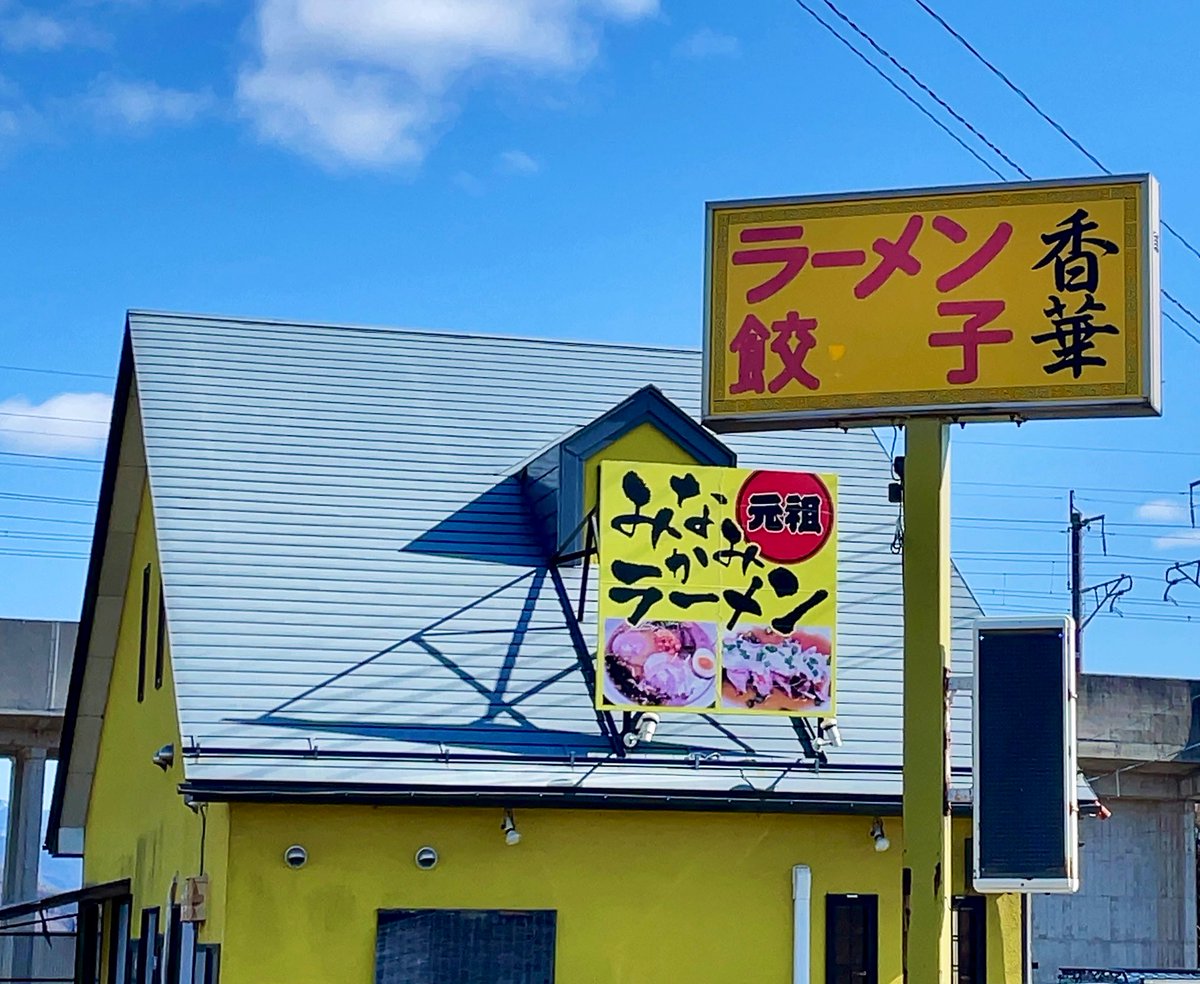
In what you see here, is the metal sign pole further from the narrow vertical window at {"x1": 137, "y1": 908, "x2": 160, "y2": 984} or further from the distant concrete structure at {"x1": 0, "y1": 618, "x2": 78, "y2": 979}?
the distant concrete structure at {"x1": 0, "y1": 618, "x2": 78, "y2": 979}

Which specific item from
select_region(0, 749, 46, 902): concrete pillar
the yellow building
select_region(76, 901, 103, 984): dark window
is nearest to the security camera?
the yellow building

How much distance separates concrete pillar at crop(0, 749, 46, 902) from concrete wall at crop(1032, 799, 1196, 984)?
1504 centimetres

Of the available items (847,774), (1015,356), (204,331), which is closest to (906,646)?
(1015,356)

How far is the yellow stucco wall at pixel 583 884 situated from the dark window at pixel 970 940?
0.24 feet

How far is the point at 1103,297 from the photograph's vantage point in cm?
794

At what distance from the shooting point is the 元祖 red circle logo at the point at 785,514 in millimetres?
13008

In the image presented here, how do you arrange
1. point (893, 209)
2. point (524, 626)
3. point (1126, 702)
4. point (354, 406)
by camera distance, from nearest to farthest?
point (893, 209), point (524, 626), point (354, 406), point (1126, 702)

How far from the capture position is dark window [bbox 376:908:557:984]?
11.8m

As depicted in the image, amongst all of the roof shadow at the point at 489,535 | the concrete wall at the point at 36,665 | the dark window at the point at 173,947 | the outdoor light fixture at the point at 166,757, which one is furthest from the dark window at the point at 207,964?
the concrete wall at the point at 36,665

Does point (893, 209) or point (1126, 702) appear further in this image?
point (1126, 702)

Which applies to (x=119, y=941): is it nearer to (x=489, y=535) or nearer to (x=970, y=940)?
(x=489, y=535)

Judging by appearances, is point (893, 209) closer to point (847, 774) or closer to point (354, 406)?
point (847, 774)

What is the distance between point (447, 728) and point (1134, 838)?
1818 cm

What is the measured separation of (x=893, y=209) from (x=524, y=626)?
603cm
